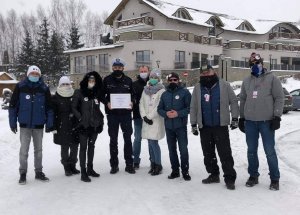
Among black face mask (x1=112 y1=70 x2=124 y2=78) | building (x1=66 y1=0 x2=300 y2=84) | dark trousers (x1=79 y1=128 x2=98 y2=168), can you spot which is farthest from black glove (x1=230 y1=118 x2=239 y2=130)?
building (x1=66 y1=0 x2=300 y2=84)

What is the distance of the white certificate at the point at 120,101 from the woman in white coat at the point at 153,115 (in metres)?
0.27

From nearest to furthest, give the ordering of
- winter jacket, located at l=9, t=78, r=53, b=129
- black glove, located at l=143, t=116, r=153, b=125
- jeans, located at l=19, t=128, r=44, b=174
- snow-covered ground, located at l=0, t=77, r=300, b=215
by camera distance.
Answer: snow-covered ground, located at l=0, t=77, r=300, b=215, winter jacket, located at l=9, t=78, r=53, b=129, jeans, located at l=19, t=128, r=44, b=174, black glove, located at l=143, t=116, r=153, b=125

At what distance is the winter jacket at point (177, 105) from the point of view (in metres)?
6.72

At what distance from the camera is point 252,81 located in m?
6.19

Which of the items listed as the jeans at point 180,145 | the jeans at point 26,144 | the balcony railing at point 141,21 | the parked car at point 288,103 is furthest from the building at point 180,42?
the jeans at point 26,144

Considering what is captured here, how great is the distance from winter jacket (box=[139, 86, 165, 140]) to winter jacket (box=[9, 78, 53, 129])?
186cm

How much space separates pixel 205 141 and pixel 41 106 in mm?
2943

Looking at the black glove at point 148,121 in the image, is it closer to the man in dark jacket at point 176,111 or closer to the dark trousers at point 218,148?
the man in dark jacket at point 176,111

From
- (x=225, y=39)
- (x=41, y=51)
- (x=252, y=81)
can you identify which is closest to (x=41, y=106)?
(x=252, y=81)

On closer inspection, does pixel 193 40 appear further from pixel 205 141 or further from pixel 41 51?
pixel 205 141

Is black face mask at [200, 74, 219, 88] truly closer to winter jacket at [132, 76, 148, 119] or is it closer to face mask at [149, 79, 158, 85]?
face mask at [149, 79, 158, 85]

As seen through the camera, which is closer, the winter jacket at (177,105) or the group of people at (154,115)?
the group of people at (154,115)

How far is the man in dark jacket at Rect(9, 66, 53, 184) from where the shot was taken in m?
6.68

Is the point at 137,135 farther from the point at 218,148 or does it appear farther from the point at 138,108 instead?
the point at 218,148
